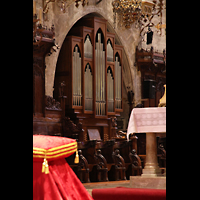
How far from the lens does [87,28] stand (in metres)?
10.7

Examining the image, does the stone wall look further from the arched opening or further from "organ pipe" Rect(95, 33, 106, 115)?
"organ pipe" Rect(95, 33, 106, 115)

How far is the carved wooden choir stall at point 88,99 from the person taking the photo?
8484 millimetres

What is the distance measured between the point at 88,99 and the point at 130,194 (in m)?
6.09

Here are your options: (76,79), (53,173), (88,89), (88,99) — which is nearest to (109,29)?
(88,89)

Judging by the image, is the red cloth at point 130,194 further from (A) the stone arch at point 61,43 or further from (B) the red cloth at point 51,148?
(A) the stone arch at point 61,43

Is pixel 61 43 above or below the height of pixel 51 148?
above

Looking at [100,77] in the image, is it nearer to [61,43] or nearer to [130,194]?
[61,43]

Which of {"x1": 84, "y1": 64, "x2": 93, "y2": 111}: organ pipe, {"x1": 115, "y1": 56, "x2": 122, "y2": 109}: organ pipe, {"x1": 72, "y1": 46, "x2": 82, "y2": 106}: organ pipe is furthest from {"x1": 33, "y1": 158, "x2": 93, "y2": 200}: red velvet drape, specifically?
{"x1": 115, "y1": 56, "x2": 122, "y2": 109}: organ pipe

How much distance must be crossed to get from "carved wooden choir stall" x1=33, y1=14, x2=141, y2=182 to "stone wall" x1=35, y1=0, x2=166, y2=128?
318 millimetres

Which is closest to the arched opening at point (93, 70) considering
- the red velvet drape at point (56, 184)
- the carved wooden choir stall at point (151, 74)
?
the carved wooden choir stall at point (151, 74)

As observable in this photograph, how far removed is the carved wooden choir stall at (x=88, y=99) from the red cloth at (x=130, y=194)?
2812 millimetres

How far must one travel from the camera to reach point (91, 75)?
10750 millimetres
